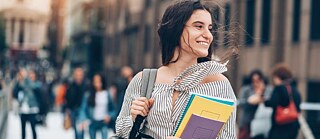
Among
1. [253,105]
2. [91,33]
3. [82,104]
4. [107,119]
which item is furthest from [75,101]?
[91,33]

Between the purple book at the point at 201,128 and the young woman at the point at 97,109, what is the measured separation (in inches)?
350

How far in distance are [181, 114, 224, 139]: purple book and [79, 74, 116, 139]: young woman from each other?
890 centimetres

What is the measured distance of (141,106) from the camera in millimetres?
3234

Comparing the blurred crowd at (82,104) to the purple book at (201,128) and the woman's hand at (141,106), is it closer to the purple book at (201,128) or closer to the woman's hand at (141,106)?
the woman's hand at (141,106)

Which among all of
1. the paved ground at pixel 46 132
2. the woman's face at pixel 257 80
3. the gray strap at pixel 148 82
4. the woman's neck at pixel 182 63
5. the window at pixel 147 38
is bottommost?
the paved ground at pixel 46 132

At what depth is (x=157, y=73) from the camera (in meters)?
3.43

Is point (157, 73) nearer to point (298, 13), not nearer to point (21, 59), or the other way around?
point (298, 13)

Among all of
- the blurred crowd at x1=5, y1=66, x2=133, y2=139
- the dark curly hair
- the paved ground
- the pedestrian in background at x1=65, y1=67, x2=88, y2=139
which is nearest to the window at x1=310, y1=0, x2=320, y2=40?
the blurred crowd at x1=5, y1=66, x2=133, y2=139

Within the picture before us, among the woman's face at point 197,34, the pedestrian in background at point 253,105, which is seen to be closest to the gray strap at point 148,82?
the woman's face at point 197,34

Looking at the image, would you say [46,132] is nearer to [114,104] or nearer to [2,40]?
[114,104]

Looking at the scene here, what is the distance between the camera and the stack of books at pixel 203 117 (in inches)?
123

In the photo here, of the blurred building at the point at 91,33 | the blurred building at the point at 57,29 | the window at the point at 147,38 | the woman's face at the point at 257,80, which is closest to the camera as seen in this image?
the woman's face at the point at 257,80

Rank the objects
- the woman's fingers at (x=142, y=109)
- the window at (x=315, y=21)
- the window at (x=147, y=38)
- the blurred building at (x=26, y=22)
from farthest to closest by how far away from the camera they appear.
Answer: the blurred building at (x=26, y=22)
the window at (x=147, y=38)
the window at (x=315, y=21)
the woman's fingers at (x=142, y=109)

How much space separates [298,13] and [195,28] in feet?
54.9
